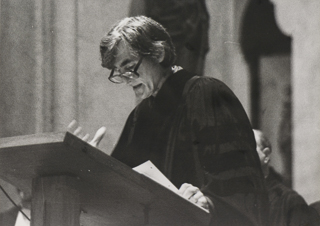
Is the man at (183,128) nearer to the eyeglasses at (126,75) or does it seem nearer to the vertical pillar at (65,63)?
the eyeglasses at (126,75)

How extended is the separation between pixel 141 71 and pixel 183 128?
460 millimetres

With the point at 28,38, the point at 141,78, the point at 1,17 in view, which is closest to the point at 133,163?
the point at 141,78

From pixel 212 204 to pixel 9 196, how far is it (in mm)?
1220

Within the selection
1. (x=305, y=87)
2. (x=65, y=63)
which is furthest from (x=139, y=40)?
(x=305, y=87)

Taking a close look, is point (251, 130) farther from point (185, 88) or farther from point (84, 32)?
point (84, 32)

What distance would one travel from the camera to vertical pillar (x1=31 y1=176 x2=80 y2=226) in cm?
223

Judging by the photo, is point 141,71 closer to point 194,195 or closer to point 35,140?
point 194,195

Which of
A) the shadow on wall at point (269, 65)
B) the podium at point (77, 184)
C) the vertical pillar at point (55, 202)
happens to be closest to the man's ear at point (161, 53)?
the shadow on wall at point (269, 65)

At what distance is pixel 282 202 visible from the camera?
3408 mm

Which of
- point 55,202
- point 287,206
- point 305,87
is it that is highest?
point 305,87

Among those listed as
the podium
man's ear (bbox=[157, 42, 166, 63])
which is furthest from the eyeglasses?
the podium

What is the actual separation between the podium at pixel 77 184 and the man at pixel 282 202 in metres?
0.89

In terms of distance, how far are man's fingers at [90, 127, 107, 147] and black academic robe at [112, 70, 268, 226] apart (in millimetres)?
143

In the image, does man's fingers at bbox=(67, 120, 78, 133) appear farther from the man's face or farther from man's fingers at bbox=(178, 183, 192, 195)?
man's fingers at bbox=(178, 183, 192, 195)
